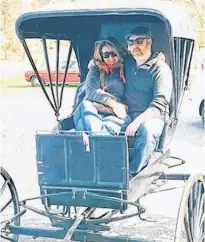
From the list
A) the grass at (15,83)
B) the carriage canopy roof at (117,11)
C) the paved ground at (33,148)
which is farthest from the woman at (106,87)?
the grass at (15,83)

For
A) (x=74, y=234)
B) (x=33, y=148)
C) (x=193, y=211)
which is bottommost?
Result: (x=33, y=148)

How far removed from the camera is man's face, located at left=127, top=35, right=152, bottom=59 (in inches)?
179

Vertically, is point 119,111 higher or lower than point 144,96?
lower

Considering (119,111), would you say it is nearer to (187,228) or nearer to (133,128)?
(133,128)

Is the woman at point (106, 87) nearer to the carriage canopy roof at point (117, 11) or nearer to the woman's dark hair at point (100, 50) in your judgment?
the woman's dark hair at point (100, 50)

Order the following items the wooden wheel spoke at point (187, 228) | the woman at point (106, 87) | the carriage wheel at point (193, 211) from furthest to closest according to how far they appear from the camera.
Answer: the woman at point (106, 87)
the wooden wheel spoke at point (187, 228)
the carriage wheel at point (193, 211)

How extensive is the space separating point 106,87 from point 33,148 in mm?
5090

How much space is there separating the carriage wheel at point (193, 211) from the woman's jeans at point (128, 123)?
388mm

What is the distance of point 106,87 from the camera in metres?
4.64

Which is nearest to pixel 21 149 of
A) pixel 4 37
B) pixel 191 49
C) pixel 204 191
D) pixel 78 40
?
pixel 78 40

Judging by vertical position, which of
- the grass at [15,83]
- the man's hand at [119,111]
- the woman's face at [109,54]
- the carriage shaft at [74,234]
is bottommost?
the grass at [15,83]

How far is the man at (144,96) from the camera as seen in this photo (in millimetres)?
4105

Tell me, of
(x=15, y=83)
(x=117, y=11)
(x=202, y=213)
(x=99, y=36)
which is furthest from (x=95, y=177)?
(x=15, y=83)

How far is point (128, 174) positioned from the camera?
3.80 m
